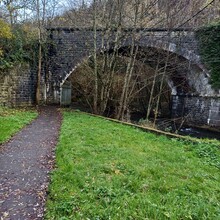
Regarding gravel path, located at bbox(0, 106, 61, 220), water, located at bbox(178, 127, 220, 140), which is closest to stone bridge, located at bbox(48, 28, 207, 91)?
water, located at bbox(178, 127, 220, 140)

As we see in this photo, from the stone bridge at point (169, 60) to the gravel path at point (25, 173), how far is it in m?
7.76

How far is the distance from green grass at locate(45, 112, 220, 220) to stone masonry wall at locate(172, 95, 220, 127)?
8026mm

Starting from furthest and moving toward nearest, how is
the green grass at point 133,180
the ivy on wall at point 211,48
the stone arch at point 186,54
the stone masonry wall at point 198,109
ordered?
the stone arch at point 186,54 < the stone masonry wall at point 198,109 < the ivy on wall at point 211,48 < the green grass at point 133,180

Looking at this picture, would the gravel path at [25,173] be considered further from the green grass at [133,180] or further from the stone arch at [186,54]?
the stone arch at [186,54]

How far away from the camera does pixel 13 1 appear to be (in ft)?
44.8

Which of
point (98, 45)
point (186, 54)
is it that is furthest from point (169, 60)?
point (98, 45)

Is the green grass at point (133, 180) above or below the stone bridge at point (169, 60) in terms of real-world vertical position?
below

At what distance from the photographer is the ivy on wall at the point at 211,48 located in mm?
13180

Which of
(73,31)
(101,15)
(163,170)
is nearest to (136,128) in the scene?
(163,170)

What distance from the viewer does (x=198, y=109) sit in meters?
14.5

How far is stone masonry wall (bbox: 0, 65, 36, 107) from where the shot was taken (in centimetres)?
1237

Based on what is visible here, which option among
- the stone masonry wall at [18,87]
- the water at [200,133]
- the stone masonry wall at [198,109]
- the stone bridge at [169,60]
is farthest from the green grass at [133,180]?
the stone masonry wall at [198,109]

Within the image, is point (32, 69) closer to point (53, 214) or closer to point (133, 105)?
point (133, 105)

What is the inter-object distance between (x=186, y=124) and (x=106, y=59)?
6358 mm
